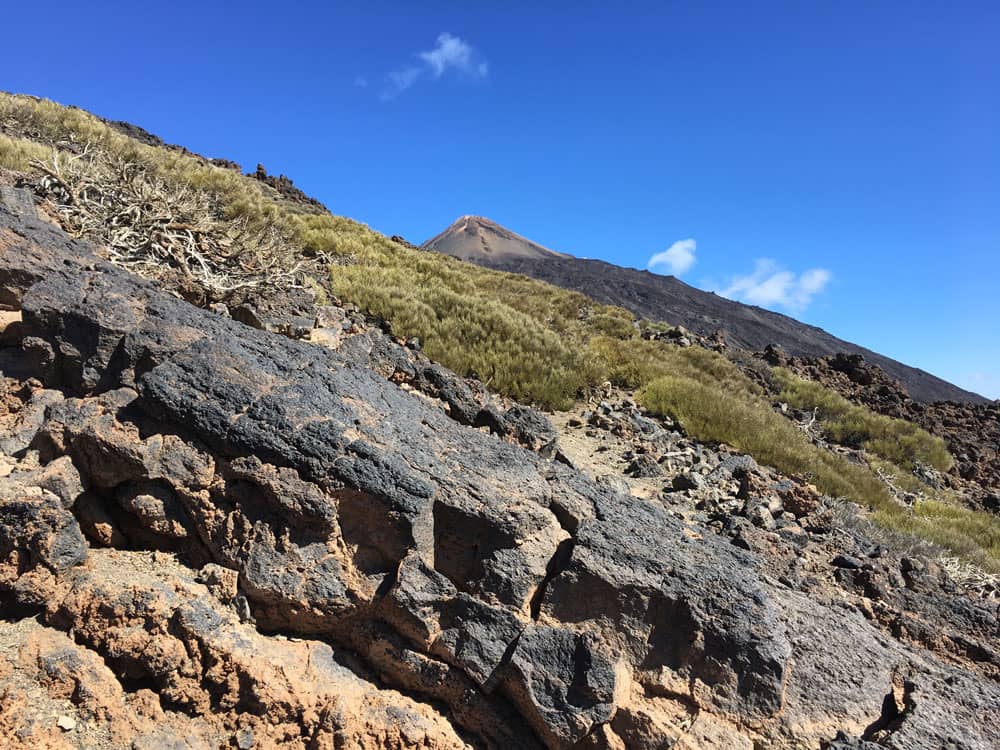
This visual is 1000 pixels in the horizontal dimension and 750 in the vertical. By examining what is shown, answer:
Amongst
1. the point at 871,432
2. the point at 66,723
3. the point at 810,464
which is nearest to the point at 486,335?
the point at 810,464

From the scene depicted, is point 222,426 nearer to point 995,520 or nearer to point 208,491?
point 208,491

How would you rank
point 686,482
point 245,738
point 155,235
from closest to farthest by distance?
1. point 245,738
2. point 686,482
3. point 155,235

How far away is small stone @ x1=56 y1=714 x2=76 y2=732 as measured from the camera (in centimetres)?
204

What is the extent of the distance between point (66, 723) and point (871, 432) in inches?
523

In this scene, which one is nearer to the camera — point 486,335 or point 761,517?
point 761,517

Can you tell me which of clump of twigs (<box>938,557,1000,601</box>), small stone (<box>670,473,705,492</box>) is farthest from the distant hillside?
small stone (<box>670,473,705,492</box>)

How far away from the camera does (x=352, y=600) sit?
261cm

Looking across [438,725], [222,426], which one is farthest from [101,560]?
[438,725]

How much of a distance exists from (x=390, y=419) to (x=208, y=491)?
0.97 metres

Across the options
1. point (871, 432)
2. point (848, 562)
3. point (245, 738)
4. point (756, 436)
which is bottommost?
point (245, 738)

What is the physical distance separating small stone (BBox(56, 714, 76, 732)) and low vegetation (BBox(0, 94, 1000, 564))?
4.09m

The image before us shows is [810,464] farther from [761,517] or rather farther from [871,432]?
[871,432]

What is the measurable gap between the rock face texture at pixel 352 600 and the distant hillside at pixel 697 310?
2450cm

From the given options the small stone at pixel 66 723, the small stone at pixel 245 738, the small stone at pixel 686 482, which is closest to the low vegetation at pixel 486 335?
the small stone at pixel 686 482
